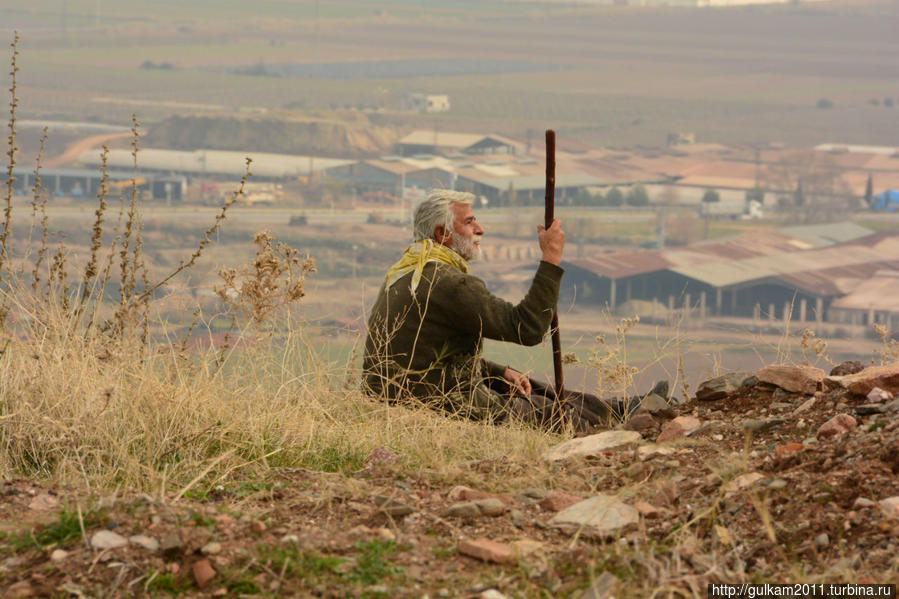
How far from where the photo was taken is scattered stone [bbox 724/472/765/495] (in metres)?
2.85

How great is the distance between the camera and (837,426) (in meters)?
3.44

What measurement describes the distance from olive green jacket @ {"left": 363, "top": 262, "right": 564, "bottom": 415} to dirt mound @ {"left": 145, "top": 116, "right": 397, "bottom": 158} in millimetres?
184473

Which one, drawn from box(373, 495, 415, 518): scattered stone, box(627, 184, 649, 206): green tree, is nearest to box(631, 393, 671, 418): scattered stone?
box(373, 495, 415, 518): scattered stone

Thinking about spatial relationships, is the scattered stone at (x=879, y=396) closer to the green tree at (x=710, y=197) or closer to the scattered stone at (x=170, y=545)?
the scattered stone at (x=170, y=545)

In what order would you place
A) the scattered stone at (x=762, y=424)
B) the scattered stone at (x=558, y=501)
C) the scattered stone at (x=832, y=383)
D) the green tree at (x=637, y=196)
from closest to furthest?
the scattered stone at (x=558, y=501)
the scattered stone at (x=762, y=424)
the scattered stone at (x=832, y=383)
the green tree at (x=637, y=196)

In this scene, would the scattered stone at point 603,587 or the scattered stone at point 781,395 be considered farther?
the scattered stone at point 781,395

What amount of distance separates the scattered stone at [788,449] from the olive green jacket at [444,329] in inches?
48.9

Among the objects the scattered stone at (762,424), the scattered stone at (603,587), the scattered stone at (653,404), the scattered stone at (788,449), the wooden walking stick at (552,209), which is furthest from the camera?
the scattered stone at (653,404)

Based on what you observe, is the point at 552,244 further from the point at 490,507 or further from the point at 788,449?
the point at 490,507

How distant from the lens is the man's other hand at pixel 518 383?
474 cm

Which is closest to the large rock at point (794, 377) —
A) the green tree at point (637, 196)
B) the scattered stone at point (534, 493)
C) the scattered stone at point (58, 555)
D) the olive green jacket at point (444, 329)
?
the olive green jacket at point (444, 329)

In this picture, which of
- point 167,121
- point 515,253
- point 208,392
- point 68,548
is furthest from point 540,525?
point 167,121

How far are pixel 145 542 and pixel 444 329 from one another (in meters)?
2.22

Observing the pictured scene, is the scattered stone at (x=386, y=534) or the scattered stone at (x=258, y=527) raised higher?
the scattered stone at (x=258, y=527)
